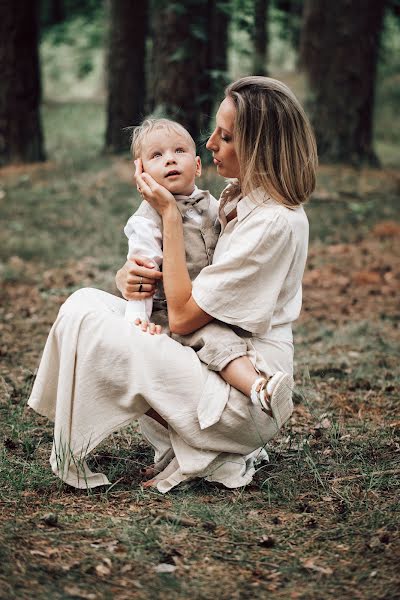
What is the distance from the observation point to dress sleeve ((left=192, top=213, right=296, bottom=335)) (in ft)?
10.7

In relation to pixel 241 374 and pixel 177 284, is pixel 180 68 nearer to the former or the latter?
pixel 177 284

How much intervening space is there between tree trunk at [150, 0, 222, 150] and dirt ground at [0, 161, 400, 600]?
2962mm

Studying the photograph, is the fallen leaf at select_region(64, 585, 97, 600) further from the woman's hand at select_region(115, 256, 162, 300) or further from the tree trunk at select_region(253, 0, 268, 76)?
the tree trunk at select_region(253, 0, 268, 76)

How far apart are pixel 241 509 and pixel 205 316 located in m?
0.79

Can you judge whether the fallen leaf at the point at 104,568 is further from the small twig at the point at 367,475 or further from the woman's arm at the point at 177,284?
the small twig at the point at 367,475

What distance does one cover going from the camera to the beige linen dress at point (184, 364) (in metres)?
3.27

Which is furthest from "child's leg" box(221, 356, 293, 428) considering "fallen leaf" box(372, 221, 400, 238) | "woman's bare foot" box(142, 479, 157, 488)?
"fallen leaf" box(372, 221, 400, 238)

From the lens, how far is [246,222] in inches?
130

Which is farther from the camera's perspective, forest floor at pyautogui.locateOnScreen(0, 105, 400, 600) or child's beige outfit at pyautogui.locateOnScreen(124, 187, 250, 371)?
child's beige outfit at pyautogui.locateOnScreen(124, 187, 250, 371)

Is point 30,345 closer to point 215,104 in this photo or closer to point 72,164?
point 215,104

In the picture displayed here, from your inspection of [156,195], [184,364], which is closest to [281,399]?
[184,364]

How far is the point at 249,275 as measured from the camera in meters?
3.27

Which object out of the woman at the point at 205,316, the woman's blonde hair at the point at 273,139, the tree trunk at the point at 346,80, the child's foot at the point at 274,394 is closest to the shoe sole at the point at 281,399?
the child's foot at the point at 274,394

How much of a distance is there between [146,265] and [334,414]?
174 centimetres
